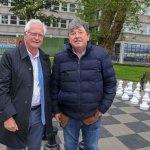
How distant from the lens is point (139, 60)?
39062 millimetres

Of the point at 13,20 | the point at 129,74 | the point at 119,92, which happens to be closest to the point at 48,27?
the point at 13,20

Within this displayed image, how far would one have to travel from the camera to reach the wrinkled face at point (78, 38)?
279cm

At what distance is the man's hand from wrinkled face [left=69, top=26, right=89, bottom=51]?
0.99 metres

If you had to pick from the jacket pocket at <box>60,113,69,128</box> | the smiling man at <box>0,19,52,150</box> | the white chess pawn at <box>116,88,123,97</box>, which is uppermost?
the smiling man at <box>0,19,52,150</box>

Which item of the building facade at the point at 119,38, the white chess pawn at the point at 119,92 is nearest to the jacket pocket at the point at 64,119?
the white chess pawn at the point at 119,92

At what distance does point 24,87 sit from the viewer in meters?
2.70

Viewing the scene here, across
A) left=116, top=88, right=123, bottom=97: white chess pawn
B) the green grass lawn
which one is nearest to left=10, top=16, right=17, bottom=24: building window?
the green grass lawn

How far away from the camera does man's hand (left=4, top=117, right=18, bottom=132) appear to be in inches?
105

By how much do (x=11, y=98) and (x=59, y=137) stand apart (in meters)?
2.18

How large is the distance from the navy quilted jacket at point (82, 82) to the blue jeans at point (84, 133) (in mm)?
159

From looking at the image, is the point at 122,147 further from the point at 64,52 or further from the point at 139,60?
the point at 139,60

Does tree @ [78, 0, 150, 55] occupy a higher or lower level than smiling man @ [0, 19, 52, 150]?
higher

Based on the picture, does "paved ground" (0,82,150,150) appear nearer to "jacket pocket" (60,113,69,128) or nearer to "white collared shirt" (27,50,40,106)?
"jacket pocket" (60,113,69,128)

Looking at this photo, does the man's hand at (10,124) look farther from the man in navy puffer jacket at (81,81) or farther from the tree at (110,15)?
the tree at (110,15)
